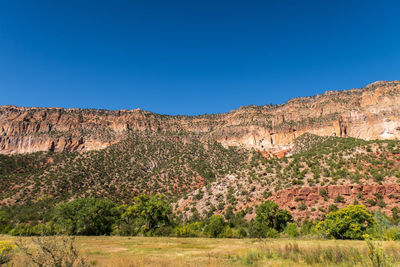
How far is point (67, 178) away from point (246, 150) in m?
59.7

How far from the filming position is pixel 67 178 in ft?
192

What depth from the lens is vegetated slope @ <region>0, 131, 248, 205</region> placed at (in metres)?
54.8

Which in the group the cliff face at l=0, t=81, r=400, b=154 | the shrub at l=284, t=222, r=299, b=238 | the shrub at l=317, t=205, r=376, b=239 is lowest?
the shrub at l=284, t=222, r=299, b=238

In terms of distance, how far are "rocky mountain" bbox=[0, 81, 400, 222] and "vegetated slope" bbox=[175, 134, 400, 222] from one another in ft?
0.57

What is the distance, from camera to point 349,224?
1958 cm

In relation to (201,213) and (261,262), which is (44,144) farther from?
(261,262)

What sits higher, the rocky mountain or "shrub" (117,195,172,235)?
the rocky mountain

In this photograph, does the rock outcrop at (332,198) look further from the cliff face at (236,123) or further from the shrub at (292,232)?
the cliff face at (236,123)

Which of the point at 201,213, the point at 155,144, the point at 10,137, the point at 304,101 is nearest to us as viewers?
the point at 201,213

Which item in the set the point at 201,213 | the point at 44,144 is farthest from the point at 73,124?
the point at 201,213

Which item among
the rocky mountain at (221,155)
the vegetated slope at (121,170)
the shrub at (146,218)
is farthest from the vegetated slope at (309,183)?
the vegetated slope at (121,170)

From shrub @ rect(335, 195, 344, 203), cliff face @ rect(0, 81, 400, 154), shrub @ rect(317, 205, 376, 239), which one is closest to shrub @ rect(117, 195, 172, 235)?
shrub @ rect(317, 205, 376, 239)

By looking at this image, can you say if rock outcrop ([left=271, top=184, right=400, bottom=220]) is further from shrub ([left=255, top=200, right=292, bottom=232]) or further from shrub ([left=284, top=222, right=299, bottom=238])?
shrub ([left=284, top=222, right=299, bottom=238])

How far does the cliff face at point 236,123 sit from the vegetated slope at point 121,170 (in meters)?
13.9
